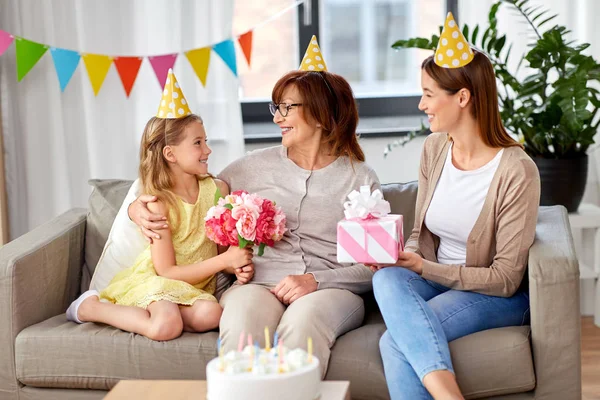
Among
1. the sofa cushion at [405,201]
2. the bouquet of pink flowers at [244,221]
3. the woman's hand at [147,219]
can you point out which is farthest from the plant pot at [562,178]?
the woman's hand at [147,219]

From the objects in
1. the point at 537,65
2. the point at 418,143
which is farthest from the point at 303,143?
the point at 418,143

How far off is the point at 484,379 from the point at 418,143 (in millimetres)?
1849

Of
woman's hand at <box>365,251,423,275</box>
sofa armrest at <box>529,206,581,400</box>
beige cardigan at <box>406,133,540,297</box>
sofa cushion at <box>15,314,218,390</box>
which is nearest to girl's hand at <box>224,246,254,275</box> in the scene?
sofa cushion at <box>15,314,218,390</box>

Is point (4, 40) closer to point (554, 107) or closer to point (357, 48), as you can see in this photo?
point (357, 48)

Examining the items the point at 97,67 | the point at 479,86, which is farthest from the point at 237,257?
the point at 97,67

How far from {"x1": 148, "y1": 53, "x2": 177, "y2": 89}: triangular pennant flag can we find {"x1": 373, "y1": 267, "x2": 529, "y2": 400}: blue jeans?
1720mm

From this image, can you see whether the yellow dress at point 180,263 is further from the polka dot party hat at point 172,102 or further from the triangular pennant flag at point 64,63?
the triangular pennant flag at point 64,63

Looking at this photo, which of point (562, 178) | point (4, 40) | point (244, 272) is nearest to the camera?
point (244, 272)

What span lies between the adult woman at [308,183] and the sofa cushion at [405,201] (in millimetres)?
193

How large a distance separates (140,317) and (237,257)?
0.32m

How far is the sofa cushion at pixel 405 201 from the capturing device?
9.42 feet

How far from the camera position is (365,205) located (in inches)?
87.9

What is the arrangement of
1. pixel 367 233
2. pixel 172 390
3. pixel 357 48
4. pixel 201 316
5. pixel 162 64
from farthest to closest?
pixel 357 48 < pixel 162 64 < pixel 201 316 < pixel 367 233 < pixel 172 390

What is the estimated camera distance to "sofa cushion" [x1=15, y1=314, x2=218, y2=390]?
94.7 inches
